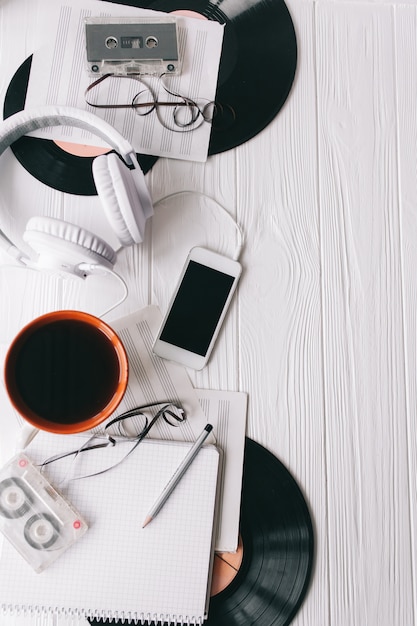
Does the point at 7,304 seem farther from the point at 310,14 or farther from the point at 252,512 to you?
the point at 310,14

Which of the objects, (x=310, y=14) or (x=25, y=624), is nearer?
(x=25, y=624)

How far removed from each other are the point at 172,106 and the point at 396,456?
0.54m

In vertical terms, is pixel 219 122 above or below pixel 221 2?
below

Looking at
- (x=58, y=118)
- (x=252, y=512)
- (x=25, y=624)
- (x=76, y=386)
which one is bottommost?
(x=25, y=624)

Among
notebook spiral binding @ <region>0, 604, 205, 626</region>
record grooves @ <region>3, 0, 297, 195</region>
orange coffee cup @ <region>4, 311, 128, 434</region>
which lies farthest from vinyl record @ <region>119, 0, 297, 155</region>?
notebook spiral binding @ <region>0, 604, 205, 626</region>

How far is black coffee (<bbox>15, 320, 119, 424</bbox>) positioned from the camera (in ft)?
2.04

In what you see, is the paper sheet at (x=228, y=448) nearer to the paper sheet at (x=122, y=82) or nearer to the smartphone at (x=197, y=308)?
the smartphone at (x=197, y=308)

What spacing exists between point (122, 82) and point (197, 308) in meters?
0.32

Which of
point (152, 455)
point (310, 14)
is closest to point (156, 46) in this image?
point (310, 14)

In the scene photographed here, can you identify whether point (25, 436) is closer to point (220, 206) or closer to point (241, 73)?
point (220, 206)

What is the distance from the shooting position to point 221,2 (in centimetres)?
77

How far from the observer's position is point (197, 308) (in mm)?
727

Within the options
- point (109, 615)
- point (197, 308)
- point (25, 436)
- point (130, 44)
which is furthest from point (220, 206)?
point (109, 615)

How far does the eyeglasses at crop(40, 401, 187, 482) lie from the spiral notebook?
1cm
